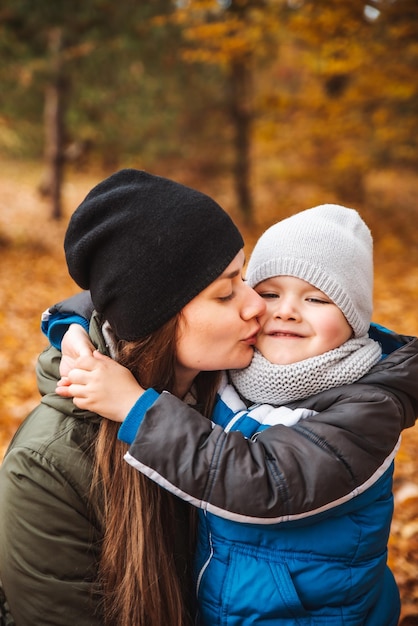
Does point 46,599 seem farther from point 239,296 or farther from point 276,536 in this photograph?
point 239,296

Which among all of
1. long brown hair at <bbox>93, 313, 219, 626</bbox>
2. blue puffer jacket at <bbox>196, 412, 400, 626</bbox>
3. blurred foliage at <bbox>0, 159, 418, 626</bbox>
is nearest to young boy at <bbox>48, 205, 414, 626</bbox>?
blue puffer jacket at <bbox>196, 412, 400, 626</bbox>

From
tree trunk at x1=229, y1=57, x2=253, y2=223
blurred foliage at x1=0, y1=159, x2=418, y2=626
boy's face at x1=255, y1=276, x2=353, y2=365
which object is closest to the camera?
boy's face at x1=255, y1=276, x2=353, y2=365

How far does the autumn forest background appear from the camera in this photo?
23.6 ft

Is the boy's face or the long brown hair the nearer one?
the long brown hair

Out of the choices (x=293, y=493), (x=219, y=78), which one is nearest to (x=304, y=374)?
(x=293, y=493)

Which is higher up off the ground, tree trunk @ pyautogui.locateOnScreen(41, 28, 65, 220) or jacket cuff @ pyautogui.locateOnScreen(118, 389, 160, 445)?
tree trunk @ pyautogui.locateOnScreen(41, 28, 65, 220)

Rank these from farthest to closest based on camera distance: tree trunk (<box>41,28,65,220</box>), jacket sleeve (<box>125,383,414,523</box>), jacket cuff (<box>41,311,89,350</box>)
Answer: tree trunk (<box>41,28,65,220</box>) < jacket cuff (<box>41,311,89,350</box>) < jacket sleeve (<box>125,383,414,523</box>)

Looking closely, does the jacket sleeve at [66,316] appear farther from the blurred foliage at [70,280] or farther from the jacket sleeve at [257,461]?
the blurred foliage at [70,280]

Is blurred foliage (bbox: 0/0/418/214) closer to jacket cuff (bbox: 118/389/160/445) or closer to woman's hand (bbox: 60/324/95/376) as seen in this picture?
woman's hand (bbox: 60/324/95/376)

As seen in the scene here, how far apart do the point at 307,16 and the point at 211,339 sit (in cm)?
722

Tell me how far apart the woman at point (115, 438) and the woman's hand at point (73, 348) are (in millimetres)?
54

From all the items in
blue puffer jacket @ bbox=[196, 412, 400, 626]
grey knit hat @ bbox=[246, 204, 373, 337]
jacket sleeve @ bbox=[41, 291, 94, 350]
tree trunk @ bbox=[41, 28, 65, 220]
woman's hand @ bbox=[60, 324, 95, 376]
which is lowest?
blue puffer jacket @ bbox=[196, 412, 400, 626]

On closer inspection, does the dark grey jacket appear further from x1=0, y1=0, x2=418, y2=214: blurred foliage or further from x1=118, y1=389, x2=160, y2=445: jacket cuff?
x1=0, y1=0, x2=418, y2=214: blurred foliage

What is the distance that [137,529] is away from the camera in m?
1.89
